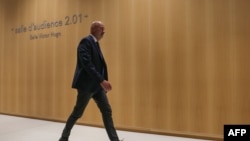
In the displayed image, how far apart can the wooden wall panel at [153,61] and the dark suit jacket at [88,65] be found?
1141 mm

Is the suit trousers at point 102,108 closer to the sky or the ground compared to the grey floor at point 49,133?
closer to the sky

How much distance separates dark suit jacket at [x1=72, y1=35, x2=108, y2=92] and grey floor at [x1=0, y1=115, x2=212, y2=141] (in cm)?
100

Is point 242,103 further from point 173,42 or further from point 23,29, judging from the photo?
point 23,29

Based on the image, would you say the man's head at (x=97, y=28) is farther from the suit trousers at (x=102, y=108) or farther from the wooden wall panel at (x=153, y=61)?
the wooden wall panel at (x=153, y=61)

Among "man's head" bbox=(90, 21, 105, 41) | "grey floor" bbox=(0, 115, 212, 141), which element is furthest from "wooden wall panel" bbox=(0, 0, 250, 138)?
"man's head" bbox=(90, 21, 105, 41)

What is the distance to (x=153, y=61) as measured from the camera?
418 centimetres

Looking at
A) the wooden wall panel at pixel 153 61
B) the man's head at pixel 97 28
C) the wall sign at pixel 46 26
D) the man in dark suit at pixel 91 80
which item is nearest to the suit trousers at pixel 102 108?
the man in dark suit at pixel 91 80

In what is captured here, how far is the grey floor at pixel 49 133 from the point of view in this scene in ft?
12.8

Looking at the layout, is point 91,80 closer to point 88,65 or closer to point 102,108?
point 88,65

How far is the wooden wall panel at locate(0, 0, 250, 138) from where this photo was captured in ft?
11.8

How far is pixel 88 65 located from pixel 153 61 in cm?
134

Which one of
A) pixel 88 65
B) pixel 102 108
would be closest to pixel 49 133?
pixel 102 108

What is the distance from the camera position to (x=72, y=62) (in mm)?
5027

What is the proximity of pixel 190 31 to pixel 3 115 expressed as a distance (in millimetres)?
4419
